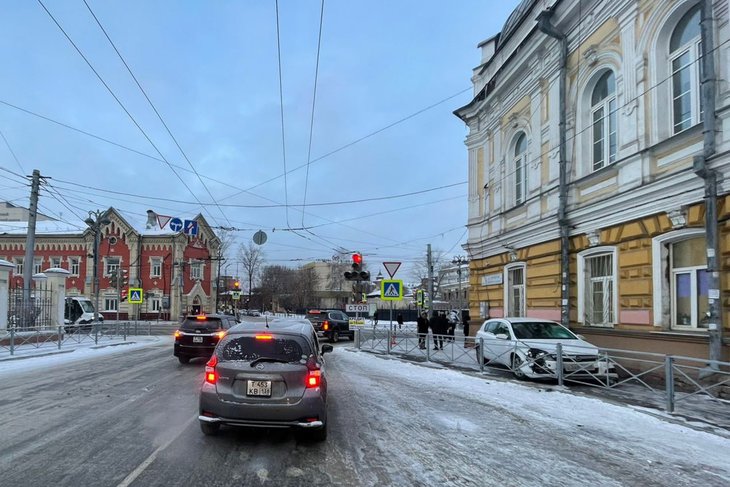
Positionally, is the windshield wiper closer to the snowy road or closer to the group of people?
the snowy road

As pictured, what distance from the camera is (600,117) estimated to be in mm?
15547

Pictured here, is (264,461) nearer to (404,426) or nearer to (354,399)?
(404,426)

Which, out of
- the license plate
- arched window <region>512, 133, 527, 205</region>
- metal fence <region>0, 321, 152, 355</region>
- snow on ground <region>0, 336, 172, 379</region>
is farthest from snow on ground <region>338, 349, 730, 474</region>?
metal fence <region>0, 321, 152, 355</region>

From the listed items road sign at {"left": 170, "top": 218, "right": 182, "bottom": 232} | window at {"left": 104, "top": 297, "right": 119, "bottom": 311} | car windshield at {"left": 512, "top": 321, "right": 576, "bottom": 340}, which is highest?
road sign at {"left": 170, "top": 218, "right": 182, "bottom": 232}

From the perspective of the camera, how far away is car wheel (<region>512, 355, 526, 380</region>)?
12.8 metres

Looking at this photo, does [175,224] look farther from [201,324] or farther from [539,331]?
[539,331]

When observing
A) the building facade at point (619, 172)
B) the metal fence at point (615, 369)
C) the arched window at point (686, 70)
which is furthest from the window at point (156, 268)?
the arched window at point (686, 70)

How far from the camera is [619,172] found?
13844mm

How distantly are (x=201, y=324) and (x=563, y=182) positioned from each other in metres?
12.0

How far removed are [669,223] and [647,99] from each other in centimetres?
322

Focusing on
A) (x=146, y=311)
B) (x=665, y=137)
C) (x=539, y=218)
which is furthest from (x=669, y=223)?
(x=146, y=311)

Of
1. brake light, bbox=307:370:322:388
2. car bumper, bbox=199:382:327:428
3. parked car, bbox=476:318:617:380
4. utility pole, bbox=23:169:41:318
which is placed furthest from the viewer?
utility pole, bbox=23:169:41:318

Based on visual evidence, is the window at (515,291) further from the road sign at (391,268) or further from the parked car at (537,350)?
the parked car at (537,350)

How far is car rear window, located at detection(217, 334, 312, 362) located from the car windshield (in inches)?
330
